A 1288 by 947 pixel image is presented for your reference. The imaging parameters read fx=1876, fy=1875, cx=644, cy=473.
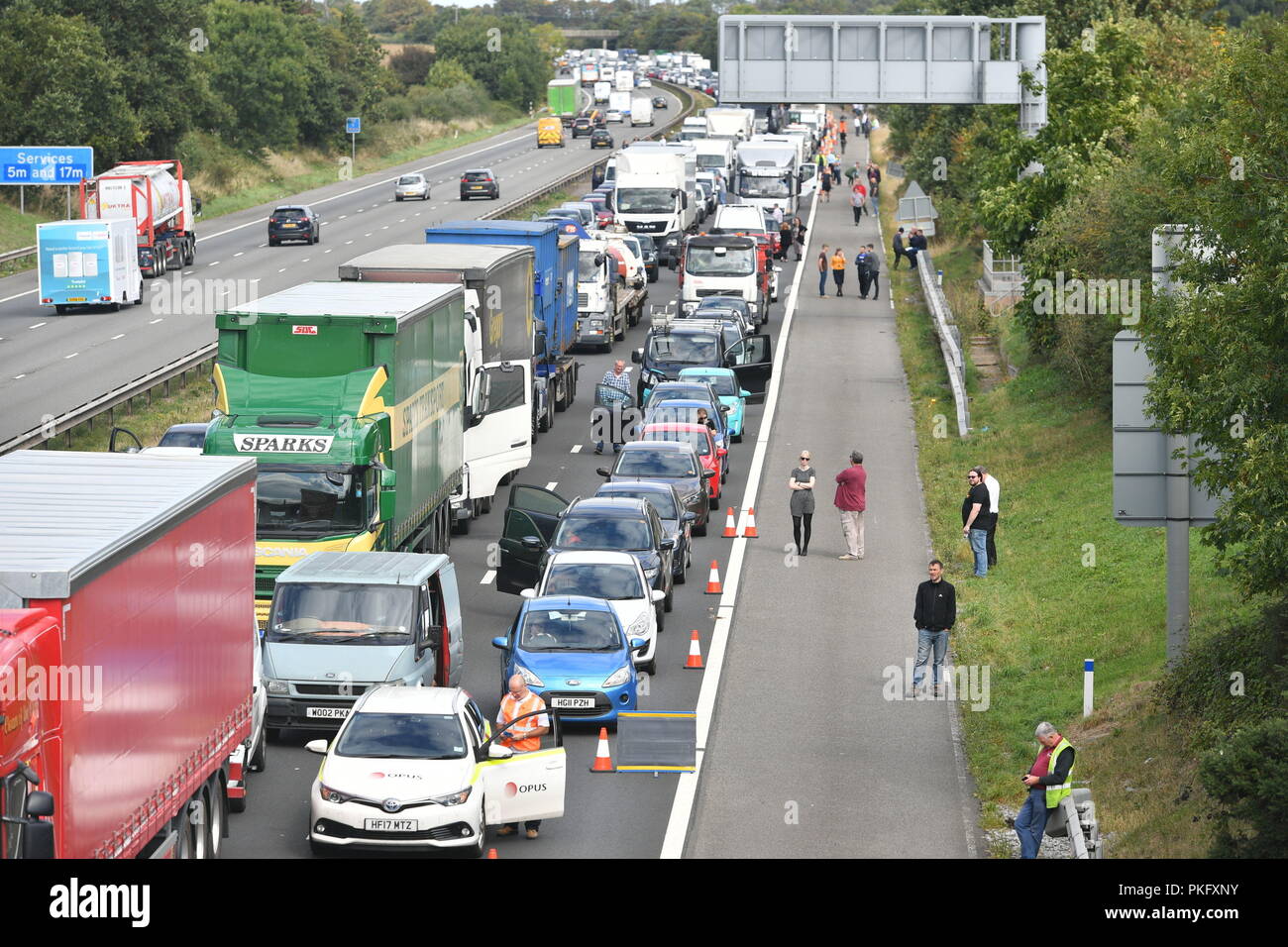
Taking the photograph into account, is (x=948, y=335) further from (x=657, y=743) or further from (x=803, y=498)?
(x=657, y=743)

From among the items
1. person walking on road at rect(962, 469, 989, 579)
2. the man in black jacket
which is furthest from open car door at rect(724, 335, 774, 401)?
the man in black jacket

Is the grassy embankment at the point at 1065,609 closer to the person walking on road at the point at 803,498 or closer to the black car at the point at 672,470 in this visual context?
the person walking on road at the point at 803,498

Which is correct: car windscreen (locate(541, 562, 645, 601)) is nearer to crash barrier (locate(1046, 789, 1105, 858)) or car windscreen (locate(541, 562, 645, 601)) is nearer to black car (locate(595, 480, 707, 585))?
black car (locate(595, 480, 707, 585))

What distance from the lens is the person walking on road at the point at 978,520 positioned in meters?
26.1

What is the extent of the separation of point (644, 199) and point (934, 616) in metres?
43.2

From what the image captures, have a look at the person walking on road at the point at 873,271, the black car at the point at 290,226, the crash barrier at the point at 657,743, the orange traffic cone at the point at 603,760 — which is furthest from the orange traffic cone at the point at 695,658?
the black car at the point at 290,226

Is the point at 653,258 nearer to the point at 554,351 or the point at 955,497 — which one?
the point at 554,351

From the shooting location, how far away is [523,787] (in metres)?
15.6

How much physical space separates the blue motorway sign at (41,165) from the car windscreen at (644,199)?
17.9 meters

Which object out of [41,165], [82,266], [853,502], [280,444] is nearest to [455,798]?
[280,444]

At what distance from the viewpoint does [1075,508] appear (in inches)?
1163

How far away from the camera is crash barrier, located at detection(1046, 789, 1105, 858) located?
579 inches

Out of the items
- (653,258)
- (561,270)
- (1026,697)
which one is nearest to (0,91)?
(653,258)

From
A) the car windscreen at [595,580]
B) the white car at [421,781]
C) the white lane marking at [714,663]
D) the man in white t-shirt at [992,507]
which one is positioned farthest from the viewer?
the man in white t-shirt at [992,507]
